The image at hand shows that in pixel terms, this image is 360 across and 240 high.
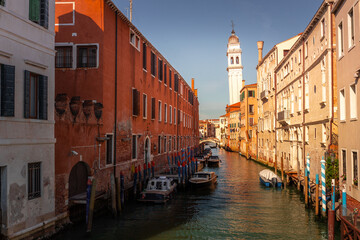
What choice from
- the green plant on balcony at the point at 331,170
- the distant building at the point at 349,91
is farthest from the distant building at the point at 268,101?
the green plant on balcony at the point at 331,170

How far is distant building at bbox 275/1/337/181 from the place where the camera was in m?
14.5

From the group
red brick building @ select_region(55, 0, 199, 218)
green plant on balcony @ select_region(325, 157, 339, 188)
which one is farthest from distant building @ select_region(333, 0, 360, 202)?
Answer: red brick building @ select_region(55, 0, 199, 218)

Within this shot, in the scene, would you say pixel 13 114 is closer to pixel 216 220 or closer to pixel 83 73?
pixel 83 73

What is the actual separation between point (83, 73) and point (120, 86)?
7.18 feet

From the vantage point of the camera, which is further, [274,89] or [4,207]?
[274,89]

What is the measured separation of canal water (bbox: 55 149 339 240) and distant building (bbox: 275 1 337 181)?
9.85 feet

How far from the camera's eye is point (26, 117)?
8.70m

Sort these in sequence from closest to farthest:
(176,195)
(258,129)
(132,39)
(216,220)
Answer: (216,220) < (132,39) < (176,195) < (258,129)

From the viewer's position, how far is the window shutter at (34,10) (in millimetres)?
8928

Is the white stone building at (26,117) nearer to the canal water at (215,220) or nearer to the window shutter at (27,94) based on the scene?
the window shutter at (27,94)

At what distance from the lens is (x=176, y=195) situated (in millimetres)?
18672

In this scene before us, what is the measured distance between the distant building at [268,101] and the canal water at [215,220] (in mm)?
12661

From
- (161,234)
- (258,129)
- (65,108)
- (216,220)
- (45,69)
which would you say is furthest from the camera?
(258,129)

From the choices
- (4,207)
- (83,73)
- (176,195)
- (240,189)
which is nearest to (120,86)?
(83,73)
